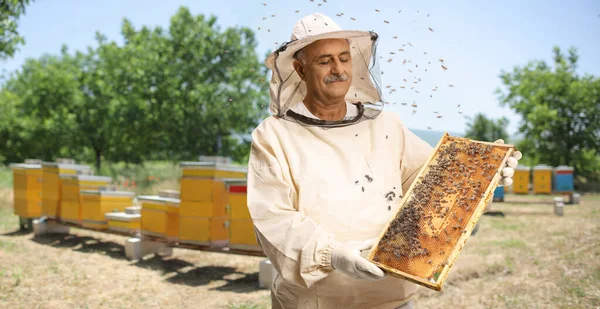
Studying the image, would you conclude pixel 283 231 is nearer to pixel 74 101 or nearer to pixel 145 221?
pixel 145 221

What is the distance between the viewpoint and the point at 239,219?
21.7ft

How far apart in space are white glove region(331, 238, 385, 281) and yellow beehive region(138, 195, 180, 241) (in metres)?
5.69

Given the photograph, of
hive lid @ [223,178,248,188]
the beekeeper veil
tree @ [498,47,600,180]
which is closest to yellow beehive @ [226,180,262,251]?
hive lid @ [223,178,248,188]

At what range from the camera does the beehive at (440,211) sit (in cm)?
192

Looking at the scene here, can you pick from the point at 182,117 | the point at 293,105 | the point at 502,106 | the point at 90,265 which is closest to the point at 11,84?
the point at 182,117

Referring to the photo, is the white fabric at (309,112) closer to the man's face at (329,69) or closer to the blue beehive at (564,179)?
the man's face at (329,69)

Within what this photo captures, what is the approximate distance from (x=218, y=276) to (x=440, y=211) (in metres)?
5.79

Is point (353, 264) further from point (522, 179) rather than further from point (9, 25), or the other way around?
point (522, 179)

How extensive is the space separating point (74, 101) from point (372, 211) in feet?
103

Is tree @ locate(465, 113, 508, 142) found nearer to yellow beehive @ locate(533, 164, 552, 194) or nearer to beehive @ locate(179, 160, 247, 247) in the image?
yellow beehive @ locate(533, 164, 552, 194)

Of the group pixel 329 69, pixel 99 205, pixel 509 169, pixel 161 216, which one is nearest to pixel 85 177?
pixel 99 205

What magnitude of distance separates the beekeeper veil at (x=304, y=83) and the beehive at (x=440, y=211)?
418mm

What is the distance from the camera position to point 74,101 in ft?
99.6

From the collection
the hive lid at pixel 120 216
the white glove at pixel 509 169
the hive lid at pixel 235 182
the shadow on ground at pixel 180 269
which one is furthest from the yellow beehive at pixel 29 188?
the white glove at pixel 509 169
